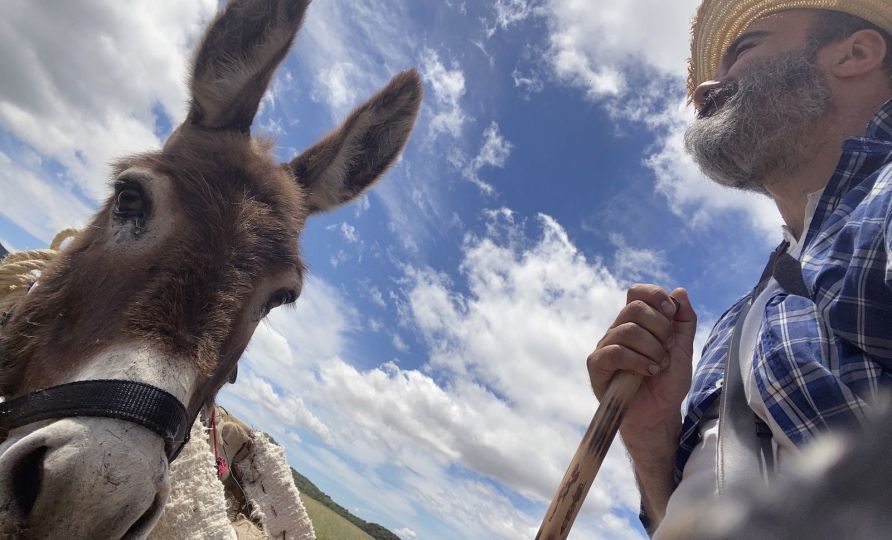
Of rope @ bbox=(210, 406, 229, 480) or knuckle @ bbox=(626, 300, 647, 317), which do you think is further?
rope @ bbox=(210, 406, 229, 480)

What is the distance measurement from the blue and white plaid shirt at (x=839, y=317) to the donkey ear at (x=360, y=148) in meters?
3.26

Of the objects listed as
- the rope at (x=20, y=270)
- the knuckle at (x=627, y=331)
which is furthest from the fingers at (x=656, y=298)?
the rope at (x=20, y=270)

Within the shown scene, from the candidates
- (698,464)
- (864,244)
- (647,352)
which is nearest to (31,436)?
(647,352)

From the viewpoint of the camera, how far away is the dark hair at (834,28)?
280cm

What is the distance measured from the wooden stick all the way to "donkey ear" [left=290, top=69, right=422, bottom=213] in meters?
2.99

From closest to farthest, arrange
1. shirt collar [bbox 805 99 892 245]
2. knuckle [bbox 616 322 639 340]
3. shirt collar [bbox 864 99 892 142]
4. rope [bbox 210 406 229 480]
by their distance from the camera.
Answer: shirt collar [bbox 805 99 892 245], shirt collar [bbox 864 99 892 142], knuckle [bbox 616 322 639 340], rope [bbox 210 406 229 480]

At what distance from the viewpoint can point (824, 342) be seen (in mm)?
1497

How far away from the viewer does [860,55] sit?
266cm

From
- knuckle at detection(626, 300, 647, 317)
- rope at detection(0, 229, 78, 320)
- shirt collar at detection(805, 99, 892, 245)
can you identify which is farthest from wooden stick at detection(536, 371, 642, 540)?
rope at detection(0, 229, 78, 320)

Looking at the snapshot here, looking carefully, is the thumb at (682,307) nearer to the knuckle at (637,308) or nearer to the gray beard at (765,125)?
the knuckle at (637,308)

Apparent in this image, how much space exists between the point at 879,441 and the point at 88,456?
84.8 inches

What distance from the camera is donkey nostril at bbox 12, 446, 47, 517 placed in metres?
1.84

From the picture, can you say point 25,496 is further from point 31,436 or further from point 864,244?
point 864,244

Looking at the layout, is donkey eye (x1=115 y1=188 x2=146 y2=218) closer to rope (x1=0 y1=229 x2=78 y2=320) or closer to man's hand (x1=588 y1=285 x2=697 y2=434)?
rope (x1=0 y1=229 x2=78 y2=320)
